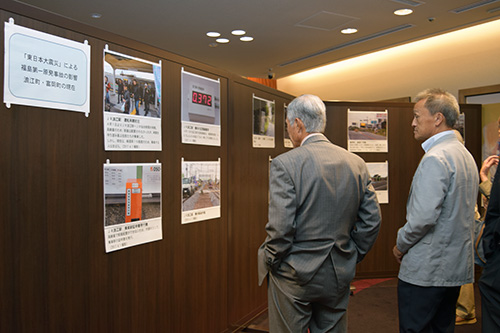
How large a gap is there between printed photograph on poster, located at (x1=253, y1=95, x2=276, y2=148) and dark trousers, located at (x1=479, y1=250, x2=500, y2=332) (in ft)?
6.92

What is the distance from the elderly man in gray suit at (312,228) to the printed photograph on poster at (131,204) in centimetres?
71

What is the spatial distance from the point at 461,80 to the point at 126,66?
6.06 meters

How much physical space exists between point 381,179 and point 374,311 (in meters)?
1.72

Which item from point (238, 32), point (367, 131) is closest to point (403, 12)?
point (367, 131)

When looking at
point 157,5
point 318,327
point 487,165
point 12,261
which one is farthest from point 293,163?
point 157,5

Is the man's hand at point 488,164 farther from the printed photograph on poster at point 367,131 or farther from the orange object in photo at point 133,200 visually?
the orange object in photo at point 133,200

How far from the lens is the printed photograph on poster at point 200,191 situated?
2646 mm

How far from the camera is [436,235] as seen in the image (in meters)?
2.25

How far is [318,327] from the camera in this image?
209 cm

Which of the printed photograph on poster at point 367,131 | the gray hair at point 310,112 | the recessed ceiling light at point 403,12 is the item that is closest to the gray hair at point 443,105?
the gray hair at point 310,112

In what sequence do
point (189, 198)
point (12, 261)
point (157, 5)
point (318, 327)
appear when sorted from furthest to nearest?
1. point (157, 5)
2. point (189, 198)
3. point (318, 327)
4. point (12, 261)

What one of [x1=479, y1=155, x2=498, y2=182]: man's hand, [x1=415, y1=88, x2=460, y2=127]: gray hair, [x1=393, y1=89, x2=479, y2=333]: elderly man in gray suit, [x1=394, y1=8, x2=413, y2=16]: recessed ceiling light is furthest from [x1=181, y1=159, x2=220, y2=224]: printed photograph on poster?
[x1=394, y1=8, x2=413, y2=16]: recessed ceiling light

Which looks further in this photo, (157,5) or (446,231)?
(157,5)

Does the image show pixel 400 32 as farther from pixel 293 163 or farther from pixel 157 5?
pixel 293 163
